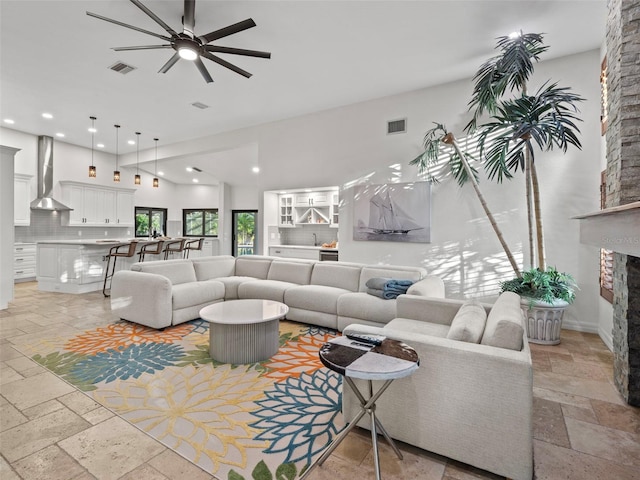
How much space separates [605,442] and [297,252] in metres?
5.07

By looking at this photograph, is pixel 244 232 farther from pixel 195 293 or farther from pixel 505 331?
pixel 505 331

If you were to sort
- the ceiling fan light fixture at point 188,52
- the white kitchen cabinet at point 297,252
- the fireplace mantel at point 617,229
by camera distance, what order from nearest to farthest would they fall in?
the fireplace mantel at point 617,229 < the ceiling fan light fixture at point 188,52 < the white kitchen cabinet at point 297,252

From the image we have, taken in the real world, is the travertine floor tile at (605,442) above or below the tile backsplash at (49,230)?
below

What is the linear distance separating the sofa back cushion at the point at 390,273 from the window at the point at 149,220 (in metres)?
7.96

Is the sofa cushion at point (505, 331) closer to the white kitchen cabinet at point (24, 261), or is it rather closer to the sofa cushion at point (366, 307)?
the sofa cushion at point (366, 307)

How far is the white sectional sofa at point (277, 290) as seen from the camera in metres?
3.71

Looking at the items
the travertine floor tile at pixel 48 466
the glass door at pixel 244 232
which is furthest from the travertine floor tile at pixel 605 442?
the glass door at pixel 244 232

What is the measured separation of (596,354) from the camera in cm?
328

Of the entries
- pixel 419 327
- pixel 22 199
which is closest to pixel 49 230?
pixel 22 199

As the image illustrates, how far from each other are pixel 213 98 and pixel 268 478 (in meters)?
5.57

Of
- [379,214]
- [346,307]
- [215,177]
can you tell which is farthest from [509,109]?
[215,177]

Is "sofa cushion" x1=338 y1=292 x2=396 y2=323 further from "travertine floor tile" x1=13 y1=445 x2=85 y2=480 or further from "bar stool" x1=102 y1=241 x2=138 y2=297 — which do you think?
"bar stool" x1=102 y1=241 x2=138 y2=297

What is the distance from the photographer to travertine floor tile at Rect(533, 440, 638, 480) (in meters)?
1.66

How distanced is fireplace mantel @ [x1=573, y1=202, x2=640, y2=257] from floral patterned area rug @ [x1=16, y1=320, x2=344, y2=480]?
5.92 ft
